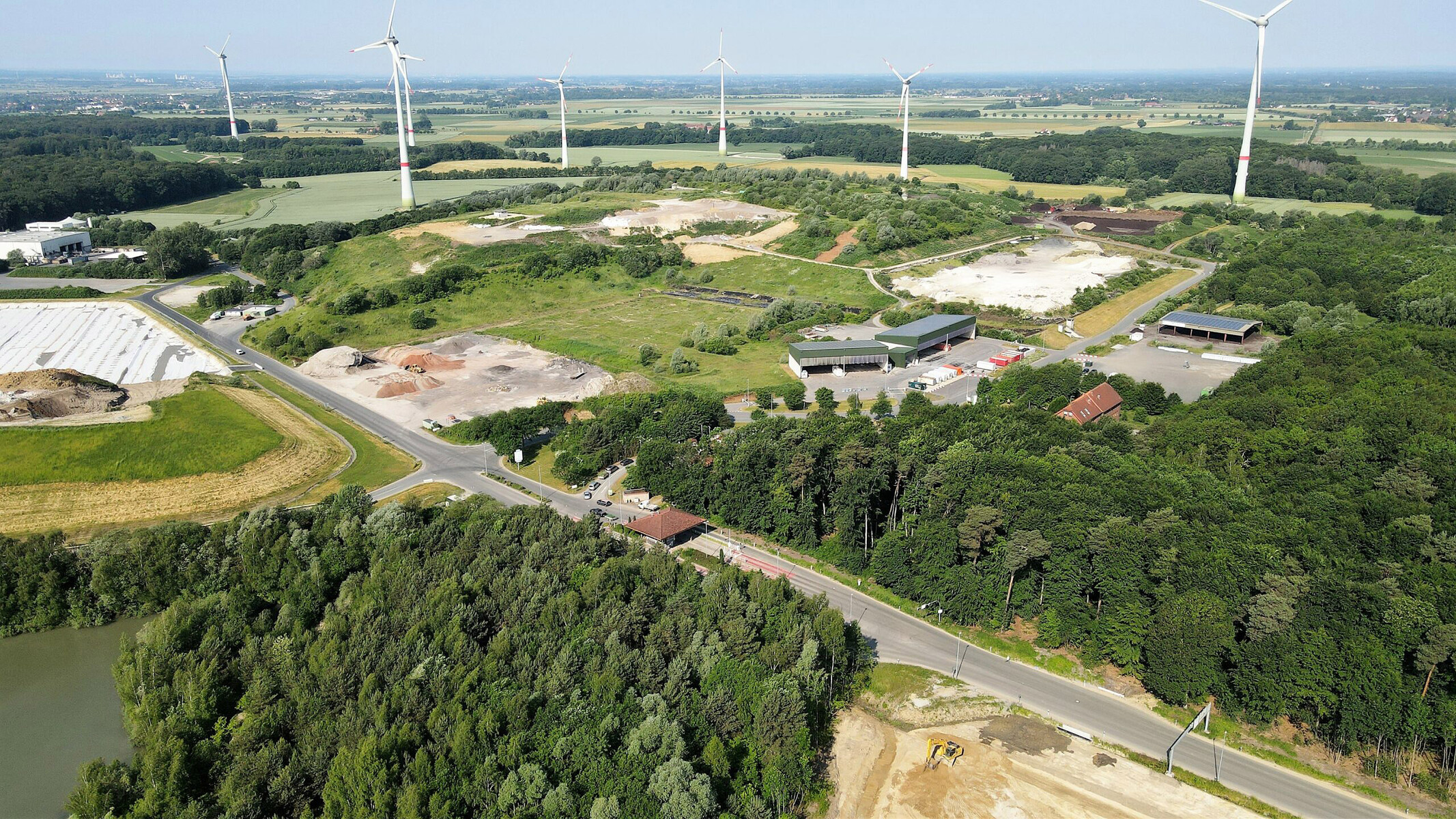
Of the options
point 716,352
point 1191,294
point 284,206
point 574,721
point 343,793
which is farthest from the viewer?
point 284,206

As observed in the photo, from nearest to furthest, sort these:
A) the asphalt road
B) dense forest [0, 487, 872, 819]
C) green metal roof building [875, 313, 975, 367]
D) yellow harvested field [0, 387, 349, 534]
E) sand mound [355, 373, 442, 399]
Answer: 1. dense forest [0, 487, 872, 819]
2. the asphalt road
3. yellow harvested field [0, 387, 349, 534]
4. sand mound [355, 373, 442, 399]
5. green metal roof building [875, 313, 975, 367]

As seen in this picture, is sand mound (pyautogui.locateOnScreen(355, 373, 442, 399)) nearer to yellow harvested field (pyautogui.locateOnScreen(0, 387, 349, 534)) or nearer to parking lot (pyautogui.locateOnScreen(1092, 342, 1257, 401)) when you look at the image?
yellow harvested field (pyautogui.locateOnScreen(0, 387, 349, 534))

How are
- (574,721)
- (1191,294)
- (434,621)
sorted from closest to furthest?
1. (574,721)
2. (434,621)
3. (1191,294)

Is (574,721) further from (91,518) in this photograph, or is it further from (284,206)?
(284,206)

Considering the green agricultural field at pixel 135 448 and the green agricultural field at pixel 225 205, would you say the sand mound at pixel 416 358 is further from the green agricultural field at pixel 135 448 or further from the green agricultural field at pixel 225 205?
the green agricultural field at pixel 225 205

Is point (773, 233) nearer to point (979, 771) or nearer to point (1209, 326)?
point (1209, 326)

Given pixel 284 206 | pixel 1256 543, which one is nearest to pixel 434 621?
pixel 1256 543

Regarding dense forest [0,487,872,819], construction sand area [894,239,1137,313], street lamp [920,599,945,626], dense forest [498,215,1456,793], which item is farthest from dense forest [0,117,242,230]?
street lamp [920,599,945,626]
